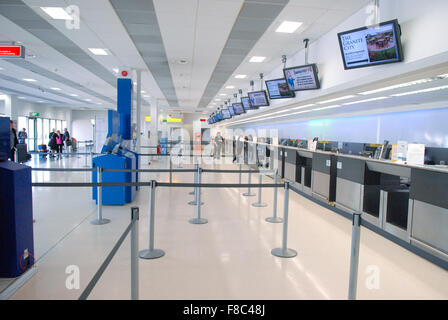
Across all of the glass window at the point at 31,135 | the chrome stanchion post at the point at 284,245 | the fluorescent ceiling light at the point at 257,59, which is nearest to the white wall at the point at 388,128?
the fluorescent ceiling light at the point at 257,59

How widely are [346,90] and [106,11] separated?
184 inches

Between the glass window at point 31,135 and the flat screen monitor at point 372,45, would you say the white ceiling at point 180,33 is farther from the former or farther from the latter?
the glass window at point 31,135

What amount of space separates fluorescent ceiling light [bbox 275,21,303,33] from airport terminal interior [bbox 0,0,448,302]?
0.06 m

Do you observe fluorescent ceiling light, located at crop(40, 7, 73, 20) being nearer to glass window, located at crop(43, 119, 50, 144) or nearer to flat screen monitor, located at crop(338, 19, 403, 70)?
flat screen monitor, located at crop(338, 19, 403, 70)

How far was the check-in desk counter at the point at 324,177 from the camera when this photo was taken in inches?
262

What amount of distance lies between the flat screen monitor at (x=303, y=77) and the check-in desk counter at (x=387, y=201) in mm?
2186

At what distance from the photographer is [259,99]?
10461mm

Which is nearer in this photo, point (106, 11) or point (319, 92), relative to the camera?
point (106, 11)

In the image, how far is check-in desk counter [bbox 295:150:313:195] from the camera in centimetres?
816

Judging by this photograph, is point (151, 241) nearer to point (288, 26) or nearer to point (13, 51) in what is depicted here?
point (288, 26)

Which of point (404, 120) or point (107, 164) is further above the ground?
point (404, 120)

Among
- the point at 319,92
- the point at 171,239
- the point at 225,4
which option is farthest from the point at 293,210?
the point at 225,4

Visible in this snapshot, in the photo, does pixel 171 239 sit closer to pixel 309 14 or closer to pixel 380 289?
pixel 380 289
